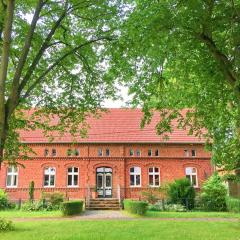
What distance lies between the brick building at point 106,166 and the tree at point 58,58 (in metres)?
13.9

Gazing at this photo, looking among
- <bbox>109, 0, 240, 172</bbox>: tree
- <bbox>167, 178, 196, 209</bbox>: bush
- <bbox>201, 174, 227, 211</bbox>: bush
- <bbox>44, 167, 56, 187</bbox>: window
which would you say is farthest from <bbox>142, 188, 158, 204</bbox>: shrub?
<bbox>109, 0, 240, 172</bbox>: tree

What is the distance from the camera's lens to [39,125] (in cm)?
1529

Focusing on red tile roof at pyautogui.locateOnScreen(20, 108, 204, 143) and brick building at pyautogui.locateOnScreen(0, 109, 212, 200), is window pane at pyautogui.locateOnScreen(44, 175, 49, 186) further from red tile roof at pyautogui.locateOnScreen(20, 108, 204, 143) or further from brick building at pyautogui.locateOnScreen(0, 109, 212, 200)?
red tile roof at pyautogui.locateOnScreen(20, 108, 204, 143)

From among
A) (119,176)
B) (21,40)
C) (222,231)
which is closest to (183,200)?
(119,176)

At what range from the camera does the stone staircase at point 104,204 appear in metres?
26.6

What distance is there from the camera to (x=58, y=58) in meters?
14.6

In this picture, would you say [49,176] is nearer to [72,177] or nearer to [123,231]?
[72,177]

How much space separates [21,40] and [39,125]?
12.1ft

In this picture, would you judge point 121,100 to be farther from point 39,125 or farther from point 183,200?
point 183,200

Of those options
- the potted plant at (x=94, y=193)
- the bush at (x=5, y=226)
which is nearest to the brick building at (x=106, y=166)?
the potted plant at (x=94, y=193)

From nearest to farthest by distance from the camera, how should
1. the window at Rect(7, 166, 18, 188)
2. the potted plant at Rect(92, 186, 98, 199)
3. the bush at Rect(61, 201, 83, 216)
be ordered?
the bush at Rect(61, 201, 83, 216), the potted plant at Rect(92, 186, 98, 199), the window at Rect(7, 166, 18, 188)

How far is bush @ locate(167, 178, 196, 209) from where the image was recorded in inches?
1011

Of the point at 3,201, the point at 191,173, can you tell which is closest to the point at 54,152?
the point at 3,201

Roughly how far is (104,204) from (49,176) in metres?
5.71
